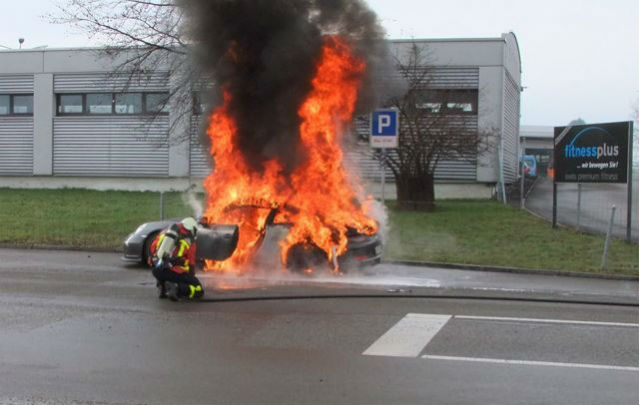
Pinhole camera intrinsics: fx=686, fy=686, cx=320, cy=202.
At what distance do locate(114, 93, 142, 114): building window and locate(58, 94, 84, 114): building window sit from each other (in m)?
1.76

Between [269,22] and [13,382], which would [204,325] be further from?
[269,22]

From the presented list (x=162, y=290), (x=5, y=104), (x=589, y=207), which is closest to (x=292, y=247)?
(x=162, y=290)

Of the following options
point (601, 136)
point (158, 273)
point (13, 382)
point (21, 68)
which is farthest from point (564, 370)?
point (21, 68)

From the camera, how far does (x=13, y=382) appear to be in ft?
16.8

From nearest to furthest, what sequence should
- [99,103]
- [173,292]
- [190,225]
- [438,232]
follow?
[173,292]
[190,225]
[438,232]
[99,103]

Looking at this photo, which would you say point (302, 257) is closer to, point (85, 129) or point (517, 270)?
point (517, 270)

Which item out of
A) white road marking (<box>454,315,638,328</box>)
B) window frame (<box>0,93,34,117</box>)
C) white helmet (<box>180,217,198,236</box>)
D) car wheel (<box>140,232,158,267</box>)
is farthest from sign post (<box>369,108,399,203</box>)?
window frame (<box>0,93,34,117</box>)

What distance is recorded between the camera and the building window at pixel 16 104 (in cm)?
3017

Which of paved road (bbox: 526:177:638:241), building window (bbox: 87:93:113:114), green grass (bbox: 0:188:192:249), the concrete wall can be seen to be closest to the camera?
green grass (bbox: 0:188:192:249)

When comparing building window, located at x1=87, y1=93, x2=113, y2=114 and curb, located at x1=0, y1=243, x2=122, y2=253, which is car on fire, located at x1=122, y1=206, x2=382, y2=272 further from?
building window, located at x1=87, y1=93, x2=113, y2=114

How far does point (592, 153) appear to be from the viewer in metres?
17.0

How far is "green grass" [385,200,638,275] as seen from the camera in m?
13.0

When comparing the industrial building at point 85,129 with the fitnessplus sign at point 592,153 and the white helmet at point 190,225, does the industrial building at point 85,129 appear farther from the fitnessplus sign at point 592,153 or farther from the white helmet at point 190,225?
the white helmet at point 190,225

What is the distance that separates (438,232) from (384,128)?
15.4ft
